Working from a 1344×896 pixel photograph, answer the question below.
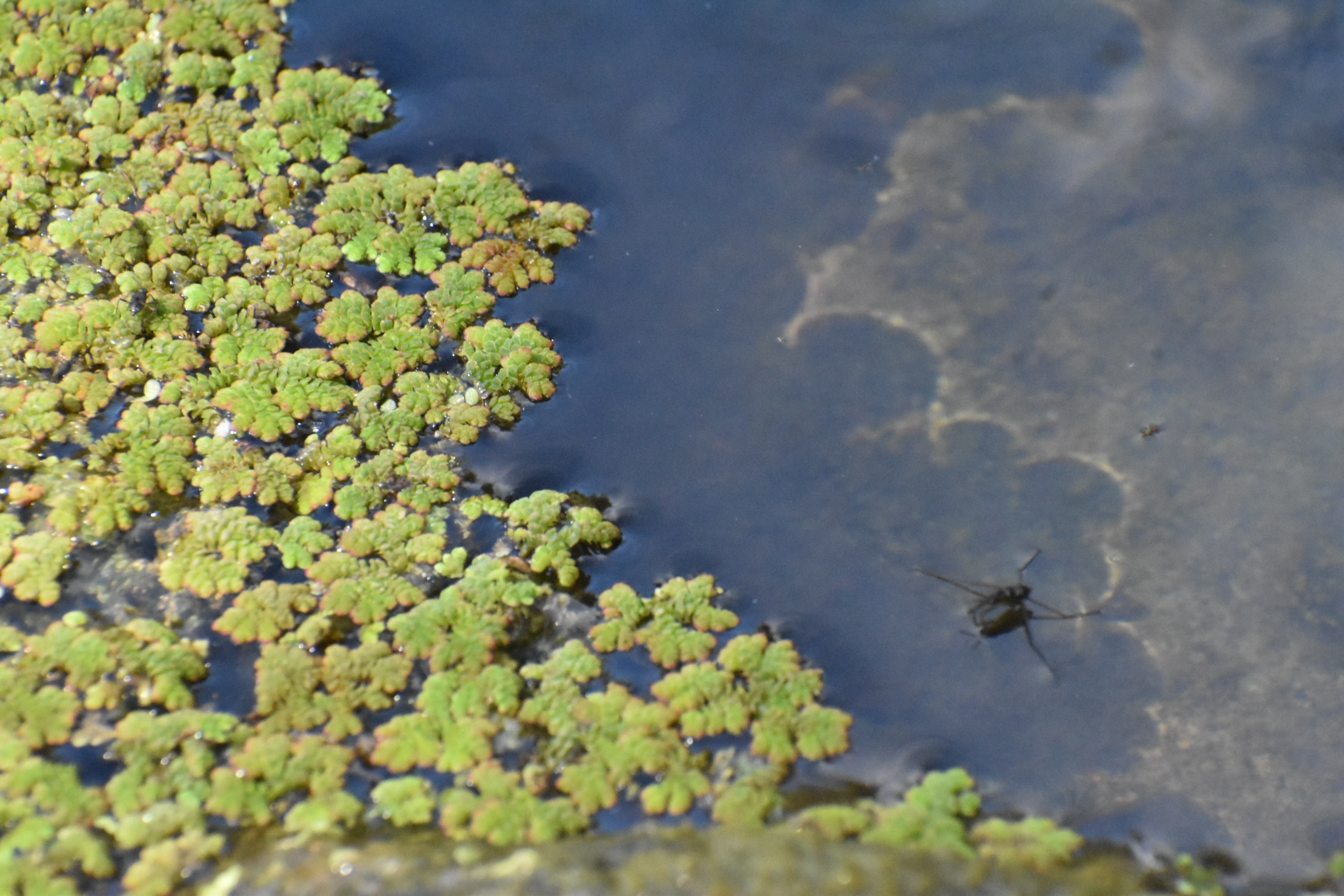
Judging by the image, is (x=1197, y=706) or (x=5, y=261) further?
(x=5, y=261)

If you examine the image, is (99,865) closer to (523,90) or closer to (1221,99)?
(523,90)

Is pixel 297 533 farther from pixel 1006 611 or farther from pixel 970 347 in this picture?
pixel 970 347

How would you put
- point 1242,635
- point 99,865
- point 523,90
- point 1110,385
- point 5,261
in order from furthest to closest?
1. point 523,90
2. point 5,261
3. point 1110,385
4. point 1242,635
5. point 99,865

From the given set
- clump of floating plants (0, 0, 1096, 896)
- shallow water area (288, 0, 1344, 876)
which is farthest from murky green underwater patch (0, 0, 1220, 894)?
shallow water area (288, 0, 1344, 876)

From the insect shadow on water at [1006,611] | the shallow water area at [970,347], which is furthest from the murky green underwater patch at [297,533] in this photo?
the insect shadow on water at [1006,611]

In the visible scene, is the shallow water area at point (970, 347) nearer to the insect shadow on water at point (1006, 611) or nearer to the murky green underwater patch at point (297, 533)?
the insect shadow on water at point (1006, 611)

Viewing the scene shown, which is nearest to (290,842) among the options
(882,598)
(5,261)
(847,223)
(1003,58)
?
(882,598)

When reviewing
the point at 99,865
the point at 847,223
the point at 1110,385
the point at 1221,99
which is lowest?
the point at 99,865

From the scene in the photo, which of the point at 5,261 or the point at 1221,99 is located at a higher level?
the point at 1221,99
